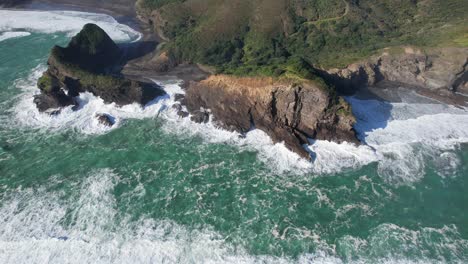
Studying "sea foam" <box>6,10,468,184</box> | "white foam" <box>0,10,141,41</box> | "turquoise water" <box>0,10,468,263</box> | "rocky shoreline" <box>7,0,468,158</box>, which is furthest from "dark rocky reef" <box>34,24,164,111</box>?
"white foam" <box>0,10,141,41</box>

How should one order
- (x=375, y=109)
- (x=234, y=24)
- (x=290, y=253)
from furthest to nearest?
(x=234, y=24) → (x=375, y=109) → (x=290, y=253)

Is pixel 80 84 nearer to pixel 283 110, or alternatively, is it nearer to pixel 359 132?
pixel 283 110

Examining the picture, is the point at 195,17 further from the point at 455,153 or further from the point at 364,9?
the point at 455,153

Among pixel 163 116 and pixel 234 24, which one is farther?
pixel 234 24

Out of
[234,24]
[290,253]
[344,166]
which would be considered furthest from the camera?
[234,24]

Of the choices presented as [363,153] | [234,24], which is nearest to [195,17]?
[234,24]
